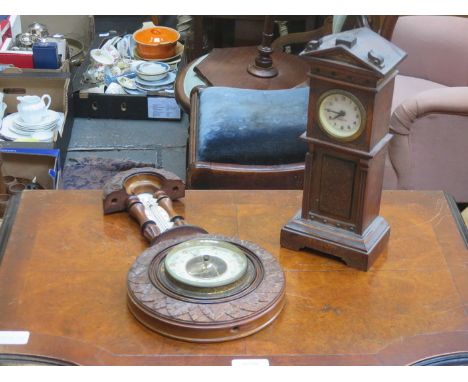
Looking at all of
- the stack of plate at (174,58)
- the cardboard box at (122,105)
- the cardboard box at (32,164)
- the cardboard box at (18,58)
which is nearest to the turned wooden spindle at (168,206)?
the cardboard box at (32,164)

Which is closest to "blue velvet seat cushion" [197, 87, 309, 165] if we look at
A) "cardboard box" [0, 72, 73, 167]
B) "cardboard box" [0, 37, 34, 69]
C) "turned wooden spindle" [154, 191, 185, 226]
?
"turned wooden spindle" [154, 191, 185, 226]

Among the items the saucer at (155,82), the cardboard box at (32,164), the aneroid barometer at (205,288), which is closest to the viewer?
the aneroid barometer at (205,288)

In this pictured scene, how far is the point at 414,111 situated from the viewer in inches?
112

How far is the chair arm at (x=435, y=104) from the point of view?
2.82 m

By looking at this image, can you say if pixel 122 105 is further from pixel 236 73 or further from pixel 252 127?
pixel 252 127

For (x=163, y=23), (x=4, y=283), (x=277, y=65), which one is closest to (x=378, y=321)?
(x=4, y=283)

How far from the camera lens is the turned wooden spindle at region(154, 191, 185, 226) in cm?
195

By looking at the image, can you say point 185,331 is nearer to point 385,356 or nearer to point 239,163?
point 385,356

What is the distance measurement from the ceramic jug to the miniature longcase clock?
72.1 inches

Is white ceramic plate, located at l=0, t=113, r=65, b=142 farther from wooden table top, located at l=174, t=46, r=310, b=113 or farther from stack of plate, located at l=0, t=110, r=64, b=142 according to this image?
wooden table top, located at l=174, t=46, r=310, b=113

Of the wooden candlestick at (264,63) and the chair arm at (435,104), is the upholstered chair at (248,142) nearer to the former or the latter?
the chair arm at (435,104)

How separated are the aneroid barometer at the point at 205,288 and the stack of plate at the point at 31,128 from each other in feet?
5.59

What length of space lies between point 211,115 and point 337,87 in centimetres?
103

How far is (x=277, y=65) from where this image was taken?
3.59 meters
